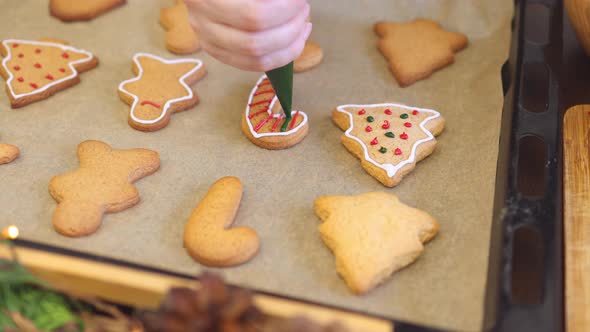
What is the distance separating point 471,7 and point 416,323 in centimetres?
107

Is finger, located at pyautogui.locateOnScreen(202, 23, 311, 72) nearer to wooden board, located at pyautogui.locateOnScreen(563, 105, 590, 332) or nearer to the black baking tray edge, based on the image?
the black baking tray edge

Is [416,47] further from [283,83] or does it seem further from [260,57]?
[260,57]

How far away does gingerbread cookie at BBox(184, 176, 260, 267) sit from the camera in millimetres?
1236

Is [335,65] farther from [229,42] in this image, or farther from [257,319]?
[257,319]

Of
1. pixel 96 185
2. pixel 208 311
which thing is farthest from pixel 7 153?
pixel 208 311

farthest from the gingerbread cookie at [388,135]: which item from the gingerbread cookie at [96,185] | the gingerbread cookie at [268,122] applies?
the gingerbread cookie at [96,185]

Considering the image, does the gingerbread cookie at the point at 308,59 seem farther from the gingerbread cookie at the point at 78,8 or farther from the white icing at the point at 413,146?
the gingerbread cookie at the point at 78,8

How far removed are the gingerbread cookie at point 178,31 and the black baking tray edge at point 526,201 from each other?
0.74m

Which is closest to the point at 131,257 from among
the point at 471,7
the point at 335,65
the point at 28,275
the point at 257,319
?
the point at 28,275

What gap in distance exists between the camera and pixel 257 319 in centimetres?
97

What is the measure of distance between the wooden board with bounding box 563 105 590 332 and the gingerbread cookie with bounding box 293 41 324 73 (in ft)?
2.06

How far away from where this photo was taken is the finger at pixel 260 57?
1.27 m

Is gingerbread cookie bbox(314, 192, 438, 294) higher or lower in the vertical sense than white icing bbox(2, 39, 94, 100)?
lower

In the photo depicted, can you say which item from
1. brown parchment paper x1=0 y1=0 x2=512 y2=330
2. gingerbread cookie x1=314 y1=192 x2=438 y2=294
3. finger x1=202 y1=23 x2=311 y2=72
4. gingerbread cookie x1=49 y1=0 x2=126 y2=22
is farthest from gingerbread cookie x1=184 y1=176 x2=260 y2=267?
gingerbread cookie x1=49 y1=0 x2=126 y2=22
